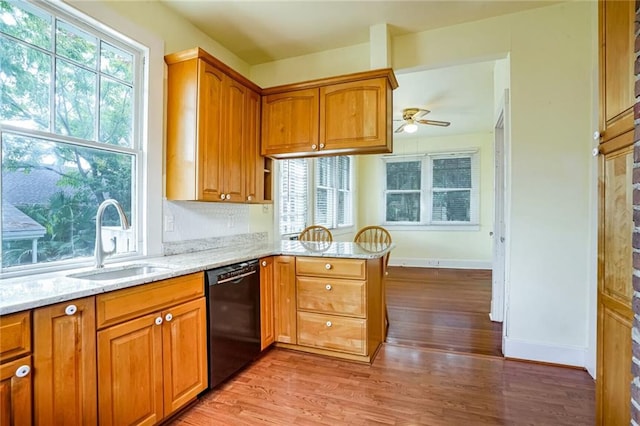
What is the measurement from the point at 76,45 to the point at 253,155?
1385 millimetres

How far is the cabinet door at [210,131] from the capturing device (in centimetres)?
230

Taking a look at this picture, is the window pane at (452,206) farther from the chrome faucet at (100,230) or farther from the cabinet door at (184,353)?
the chrome faucet at (100,230)

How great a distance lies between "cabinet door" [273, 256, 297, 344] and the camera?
8.64ft

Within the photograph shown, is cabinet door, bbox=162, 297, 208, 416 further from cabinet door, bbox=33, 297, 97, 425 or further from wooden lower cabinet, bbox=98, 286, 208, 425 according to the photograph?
cabinet door, bbox=33, 297, 97, 425

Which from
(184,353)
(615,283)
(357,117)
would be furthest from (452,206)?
(184,353)

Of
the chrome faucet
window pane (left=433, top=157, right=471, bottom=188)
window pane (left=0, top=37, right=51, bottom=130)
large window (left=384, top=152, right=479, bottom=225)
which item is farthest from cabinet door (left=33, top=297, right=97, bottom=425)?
window pane (left=433, top=157, right=471, bottom=188)

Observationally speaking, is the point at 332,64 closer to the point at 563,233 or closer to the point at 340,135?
the point at 340,135

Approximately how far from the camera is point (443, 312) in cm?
370

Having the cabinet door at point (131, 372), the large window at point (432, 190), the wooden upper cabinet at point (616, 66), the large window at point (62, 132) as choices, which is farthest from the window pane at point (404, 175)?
the cabinet door at point (131, 372)

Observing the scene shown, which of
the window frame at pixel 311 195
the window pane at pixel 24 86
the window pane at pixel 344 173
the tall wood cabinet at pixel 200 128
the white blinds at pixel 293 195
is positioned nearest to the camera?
the window pane at pixel 24 86

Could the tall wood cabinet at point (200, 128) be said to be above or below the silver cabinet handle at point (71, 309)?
above

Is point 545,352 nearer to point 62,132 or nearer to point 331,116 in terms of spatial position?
point 331,116

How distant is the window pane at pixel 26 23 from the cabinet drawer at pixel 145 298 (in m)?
1.44

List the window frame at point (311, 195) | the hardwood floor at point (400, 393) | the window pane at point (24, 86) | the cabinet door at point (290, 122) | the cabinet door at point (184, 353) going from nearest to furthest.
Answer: the window pane at point (24, 86), the cabinet door at point (184, 353), the hardwood floor at point (400, 393), the cabinet door at point (290, 122), the window frame at point (311, 195)
